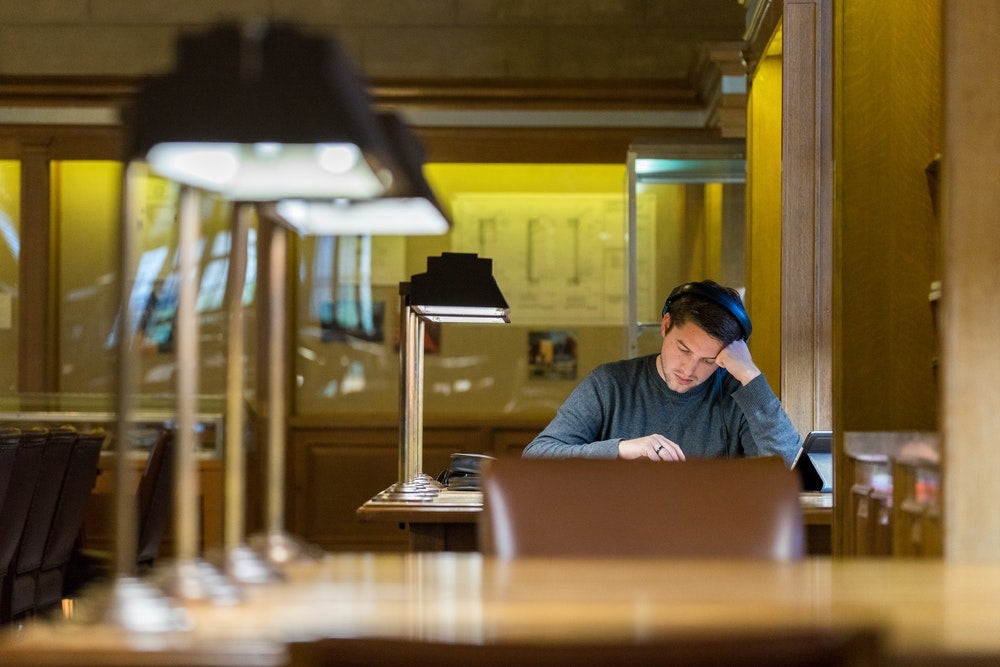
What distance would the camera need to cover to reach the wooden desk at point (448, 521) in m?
3.31

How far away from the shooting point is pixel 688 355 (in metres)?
3.80

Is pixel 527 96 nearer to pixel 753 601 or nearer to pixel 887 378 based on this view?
pixel 887 378

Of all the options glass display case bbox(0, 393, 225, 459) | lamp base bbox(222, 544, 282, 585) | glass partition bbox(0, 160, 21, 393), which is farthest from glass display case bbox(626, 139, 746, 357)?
lamp base bbox(222, 544, 282, 585)

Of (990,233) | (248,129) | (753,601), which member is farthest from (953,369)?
(248,129)

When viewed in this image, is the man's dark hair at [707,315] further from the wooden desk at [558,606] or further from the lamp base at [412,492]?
the wooden desk at [558,606]

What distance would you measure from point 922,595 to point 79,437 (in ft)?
12.4

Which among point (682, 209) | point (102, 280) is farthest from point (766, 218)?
point (102, 280)

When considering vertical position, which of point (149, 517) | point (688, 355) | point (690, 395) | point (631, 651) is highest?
point (688, 355)

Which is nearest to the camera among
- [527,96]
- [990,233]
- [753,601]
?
[753,601]

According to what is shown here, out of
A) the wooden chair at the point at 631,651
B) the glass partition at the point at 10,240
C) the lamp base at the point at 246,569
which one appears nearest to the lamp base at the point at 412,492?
the lamp base at the point at 246,569

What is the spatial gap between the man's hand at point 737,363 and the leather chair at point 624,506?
1.63 metres

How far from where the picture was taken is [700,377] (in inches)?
151

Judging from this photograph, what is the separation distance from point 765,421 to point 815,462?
0.23 metres

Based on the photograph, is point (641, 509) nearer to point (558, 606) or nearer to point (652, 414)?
point (558, 606)
